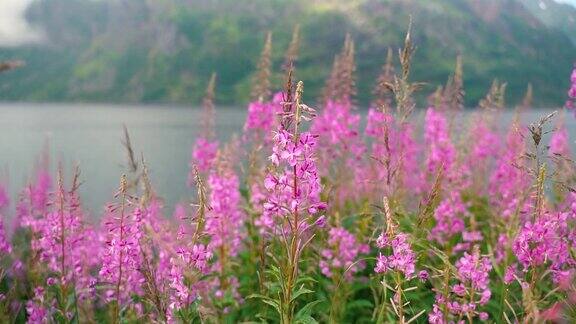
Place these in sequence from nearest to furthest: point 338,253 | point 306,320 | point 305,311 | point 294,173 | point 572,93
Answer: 1. point 294,173
2. point 306,320
3. point 305,311
4. point 572,93
5. point 338,253

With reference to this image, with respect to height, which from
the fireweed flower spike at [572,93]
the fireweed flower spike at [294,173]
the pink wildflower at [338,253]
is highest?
the fireweed flower spike at [572,93]

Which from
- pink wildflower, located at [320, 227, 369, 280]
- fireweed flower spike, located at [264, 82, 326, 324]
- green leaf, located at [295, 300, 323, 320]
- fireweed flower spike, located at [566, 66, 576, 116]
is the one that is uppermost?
fireweed flower spike, located at [566, 66, 576, 116]

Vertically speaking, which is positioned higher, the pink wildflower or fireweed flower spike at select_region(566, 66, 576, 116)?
fireweed flower spike at select_region(566, 66, 576, 116)

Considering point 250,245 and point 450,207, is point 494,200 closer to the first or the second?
point 450,207

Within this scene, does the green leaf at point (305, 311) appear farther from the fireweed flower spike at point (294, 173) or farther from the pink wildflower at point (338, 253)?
the pink wildflower at point (338, 253)

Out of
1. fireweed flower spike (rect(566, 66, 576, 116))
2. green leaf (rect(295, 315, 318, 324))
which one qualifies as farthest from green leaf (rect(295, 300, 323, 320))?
fireweed flower spike (rect(566, 66, 576, 116))

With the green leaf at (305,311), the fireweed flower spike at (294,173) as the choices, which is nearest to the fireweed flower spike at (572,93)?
the fireweed flower spike at (294,173)

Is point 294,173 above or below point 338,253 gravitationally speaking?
above

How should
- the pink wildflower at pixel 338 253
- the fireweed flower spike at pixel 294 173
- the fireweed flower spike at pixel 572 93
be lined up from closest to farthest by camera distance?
the fireweed flower spike at pixel 294 173 → the fireweed flower spike at pixel 572 93 → the pink wildflower at pixel 338 253

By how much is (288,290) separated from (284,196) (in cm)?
77

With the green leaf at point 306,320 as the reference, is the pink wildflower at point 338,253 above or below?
below

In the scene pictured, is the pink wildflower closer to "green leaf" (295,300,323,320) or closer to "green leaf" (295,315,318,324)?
"green leaf" (295,300,323,320)

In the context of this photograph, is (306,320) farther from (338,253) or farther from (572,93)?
(572,93)

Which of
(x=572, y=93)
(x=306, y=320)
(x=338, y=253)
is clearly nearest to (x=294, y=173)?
(x=306, y=320)
